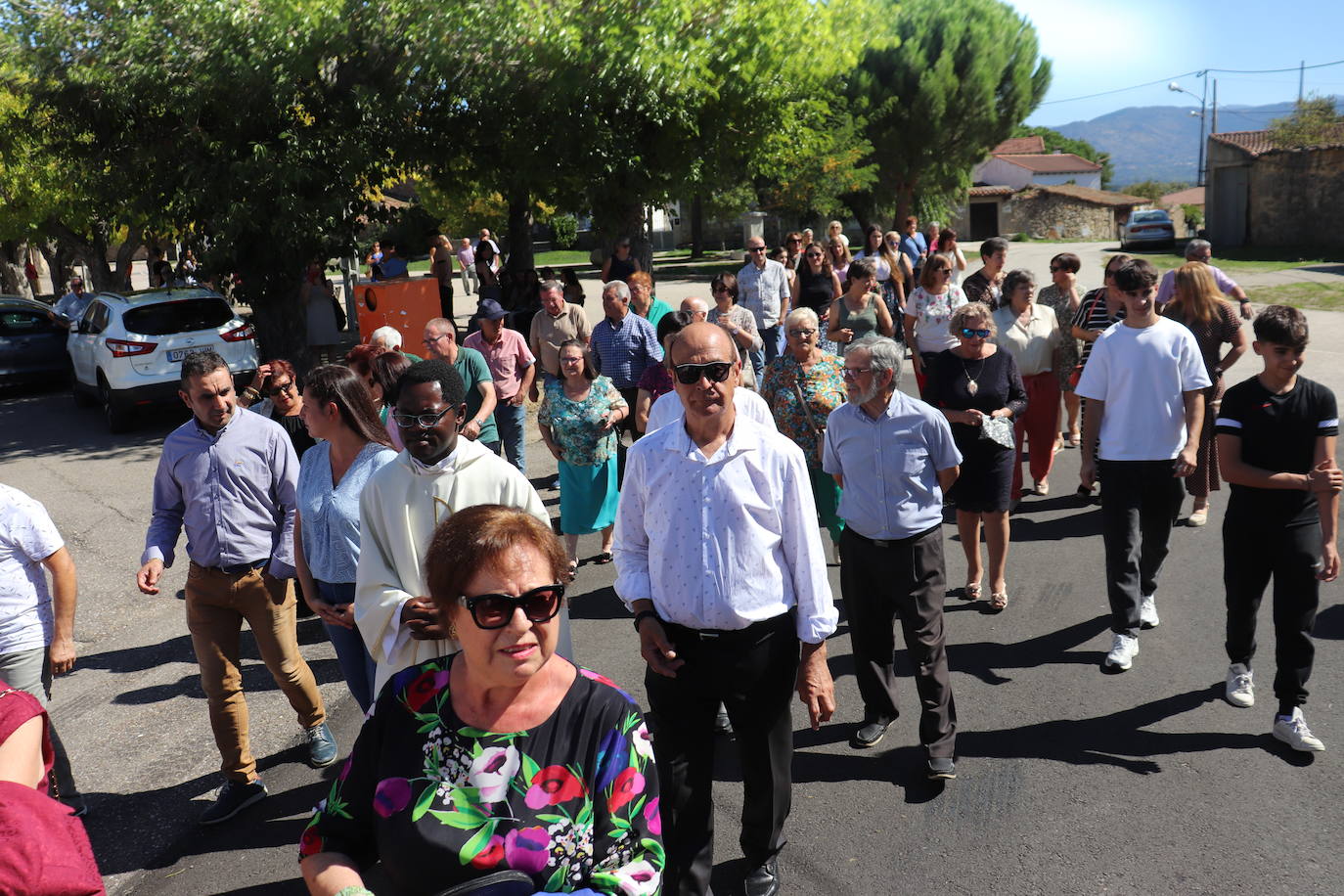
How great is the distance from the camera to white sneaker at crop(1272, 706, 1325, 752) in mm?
4562

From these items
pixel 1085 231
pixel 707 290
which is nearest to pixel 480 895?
pixel 707 290

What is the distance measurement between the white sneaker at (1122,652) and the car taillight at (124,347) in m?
12.4

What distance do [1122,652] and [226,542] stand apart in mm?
4516

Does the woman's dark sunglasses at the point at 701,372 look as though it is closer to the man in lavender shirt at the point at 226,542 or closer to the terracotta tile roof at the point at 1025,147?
the man in lavender shirt at the point at 226,542

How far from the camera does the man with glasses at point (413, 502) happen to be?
3.35 m

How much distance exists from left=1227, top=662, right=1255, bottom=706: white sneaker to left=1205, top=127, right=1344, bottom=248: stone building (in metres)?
33.8

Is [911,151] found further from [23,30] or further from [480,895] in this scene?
[480,895]

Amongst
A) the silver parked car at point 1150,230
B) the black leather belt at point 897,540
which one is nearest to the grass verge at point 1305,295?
the black leather belt at point 897,540

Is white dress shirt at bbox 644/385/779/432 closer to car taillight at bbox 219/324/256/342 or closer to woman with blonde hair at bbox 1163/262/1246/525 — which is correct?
woman with blonde hair at bbox 1163/262/1246/525

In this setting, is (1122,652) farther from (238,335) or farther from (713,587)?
(238,335)

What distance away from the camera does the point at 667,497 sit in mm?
3518

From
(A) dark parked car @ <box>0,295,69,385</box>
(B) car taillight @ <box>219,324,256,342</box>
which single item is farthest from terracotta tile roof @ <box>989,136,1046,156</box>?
(B) car taillight @ <box>219,324,256,342</box>

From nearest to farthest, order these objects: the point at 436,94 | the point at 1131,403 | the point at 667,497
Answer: the point at 667,497 → the point at 1131,403 → the point at 436,94

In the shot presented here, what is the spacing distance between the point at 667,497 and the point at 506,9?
36.4 ft
